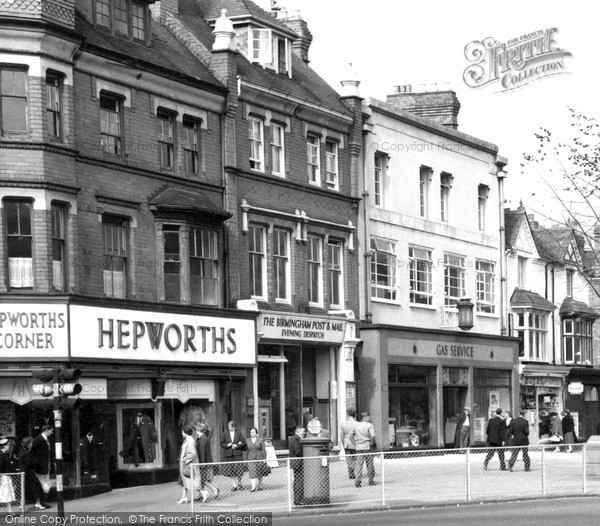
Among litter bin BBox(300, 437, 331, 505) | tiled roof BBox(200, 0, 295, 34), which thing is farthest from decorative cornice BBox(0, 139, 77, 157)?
tiled roof BBox(200, 0, 295, 34)

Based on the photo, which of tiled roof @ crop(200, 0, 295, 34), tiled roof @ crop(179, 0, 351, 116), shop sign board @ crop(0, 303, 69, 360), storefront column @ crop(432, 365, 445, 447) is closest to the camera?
shop sign board @ crop(0, 303, 69, 360)

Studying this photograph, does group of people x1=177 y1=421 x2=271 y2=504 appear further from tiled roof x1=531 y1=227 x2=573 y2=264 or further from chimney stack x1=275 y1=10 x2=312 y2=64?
tiled roof x1=531 y1=227 x2=573 y2=264

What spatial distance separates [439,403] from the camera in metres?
47.4

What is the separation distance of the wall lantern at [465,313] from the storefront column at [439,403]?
202cm

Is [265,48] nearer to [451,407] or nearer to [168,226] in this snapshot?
[168,226]

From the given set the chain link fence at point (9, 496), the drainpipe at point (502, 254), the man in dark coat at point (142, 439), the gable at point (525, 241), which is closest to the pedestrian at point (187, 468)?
the chain link fence at point (9, 496)

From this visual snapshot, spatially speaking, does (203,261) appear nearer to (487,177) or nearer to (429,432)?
(429,432)

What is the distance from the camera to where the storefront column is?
47312 mm

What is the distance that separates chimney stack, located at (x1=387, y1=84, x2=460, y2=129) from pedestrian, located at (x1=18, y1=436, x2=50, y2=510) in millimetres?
28462

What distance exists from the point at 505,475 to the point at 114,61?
13.3 m

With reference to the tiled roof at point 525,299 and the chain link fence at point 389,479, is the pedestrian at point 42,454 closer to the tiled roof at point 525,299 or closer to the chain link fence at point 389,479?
the chain link fence at point 389,479

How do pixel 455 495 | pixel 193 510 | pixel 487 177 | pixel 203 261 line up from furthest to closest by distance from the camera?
1. pixel 487 177
2. pixel 203 261
3. pixel 455 495
4. pixel 193 510

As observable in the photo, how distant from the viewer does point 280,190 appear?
1592 inches

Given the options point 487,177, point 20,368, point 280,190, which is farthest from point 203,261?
point 487,177
